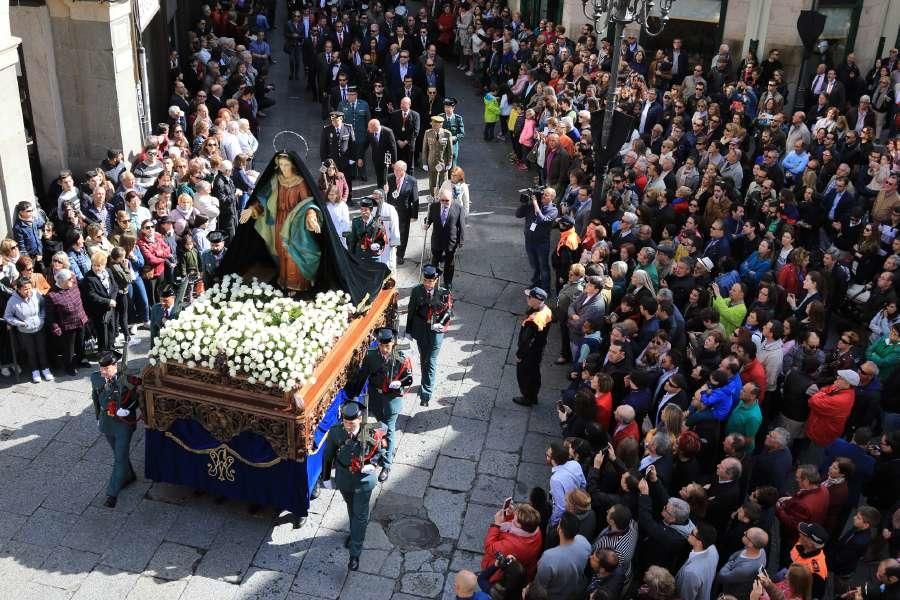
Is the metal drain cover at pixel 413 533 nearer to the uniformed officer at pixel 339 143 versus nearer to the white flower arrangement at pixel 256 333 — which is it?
the white flower arrangement at pixel 256 333

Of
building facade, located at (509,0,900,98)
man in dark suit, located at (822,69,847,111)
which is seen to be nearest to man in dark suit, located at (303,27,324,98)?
building facade, located at (509,0,900,98)

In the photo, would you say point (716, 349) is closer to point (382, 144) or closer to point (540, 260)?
point (540, 260)

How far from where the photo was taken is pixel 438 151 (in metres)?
15.3

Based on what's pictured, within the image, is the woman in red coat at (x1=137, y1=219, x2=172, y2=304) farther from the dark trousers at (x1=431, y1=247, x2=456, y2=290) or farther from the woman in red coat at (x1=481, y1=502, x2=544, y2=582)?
the woman in red coat at (x1=481, y1=502, x2=544, y2=582)

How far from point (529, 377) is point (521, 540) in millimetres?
3577

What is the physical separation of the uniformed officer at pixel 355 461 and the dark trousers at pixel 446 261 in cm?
490

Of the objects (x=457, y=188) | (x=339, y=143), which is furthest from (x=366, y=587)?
(x=339, y=143)

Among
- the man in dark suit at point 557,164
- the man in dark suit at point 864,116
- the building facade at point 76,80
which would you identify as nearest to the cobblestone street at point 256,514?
the man in dark suit at point 557,164

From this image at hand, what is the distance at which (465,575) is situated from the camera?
6.62m

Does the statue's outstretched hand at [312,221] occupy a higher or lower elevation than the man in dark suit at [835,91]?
A: higher

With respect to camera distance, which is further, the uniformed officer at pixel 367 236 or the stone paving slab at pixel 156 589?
the uniformed officer at pixel 367 236

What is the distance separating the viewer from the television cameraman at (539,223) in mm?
12883

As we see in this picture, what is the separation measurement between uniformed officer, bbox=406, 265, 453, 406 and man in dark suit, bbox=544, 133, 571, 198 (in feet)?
15.8

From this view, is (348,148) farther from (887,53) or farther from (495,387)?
(887,53)
